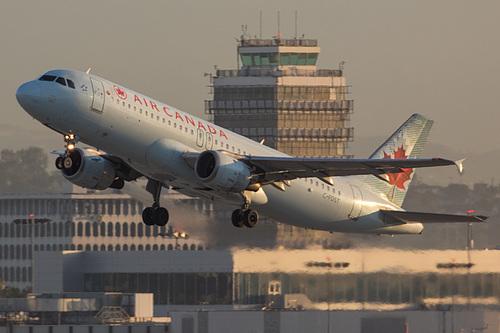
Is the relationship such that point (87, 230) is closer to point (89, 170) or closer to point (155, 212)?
point (155, 212)

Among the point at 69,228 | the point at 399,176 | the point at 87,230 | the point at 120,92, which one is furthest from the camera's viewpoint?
the point at 69,228

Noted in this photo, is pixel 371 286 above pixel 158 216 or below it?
below

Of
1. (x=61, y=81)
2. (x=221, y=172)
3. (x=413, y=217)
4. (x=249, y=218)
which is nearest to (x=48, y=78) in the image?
(x=61, y=81)

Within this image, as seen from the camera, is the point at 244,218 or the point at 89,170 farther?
the point at 89,170

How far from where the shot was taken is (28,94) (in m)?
56.4

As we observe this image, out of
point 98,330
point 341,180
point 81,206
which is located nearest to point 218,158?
point 341,180

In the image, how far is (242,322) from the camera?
86.6 m

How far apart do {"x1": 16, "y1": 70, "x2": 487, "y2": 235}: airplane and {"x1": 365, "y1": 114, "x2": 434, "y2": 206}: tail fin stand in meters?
2.17

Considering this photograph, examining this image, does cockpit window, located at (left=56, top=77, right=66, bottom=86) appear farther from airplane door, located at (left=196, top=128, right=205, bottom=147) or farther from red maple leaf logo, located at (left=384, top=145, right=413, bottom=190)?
red maple leaf logo, located at (left=384, top=145, right=413, bottom=190)

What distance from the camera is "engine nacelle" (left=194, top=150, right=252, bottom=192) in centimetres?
6034

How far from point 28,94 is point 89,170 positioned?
26.2 feet

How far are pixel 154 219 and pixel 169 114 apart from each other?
25.3 feet

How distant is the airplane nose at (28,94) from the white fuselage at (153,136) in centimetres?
4

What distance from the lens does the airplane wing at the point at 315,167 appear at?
61.0 meters
